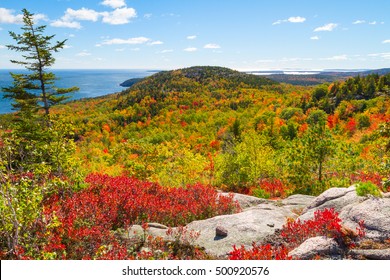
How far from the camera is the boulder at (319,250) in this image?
7.77m

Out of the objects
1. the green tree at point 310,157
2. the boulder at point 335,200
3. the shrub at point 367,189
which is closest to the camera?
the shrub at point 367,189

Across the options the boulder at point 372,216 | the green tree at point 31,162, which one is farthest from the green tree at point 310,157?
the green tree at point 31,162

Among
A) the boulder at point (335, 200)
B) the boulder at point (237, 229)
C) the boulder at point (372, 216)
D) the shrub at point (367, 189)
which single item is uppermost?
the shrub at point (367, 189)

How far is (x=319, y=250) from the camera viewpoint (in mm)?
7816

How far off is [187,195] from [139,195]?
8.33 feet

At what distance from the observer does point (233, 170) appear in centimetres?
2583

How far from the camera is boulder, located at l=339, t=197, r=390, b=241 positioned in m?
8.58

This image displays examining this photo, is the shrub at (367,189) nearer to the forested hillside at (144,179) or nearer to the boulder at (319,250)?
the forested hillside at (144,179)

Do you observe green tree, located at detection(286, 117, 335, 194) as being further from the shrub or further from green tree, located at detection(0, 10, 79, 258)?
green tree, located at detection(0, 10, 79, 258)

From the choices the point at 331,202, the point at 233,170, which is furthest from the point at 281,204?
the point at 233,170

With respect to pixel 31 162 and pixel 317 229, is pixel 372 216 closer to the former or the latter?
pixel 317 229

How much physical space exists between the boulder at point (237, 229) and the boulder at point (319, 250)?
215cm

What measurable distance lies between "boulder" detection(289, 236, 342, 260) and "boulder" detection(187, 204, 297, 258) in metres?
2.15

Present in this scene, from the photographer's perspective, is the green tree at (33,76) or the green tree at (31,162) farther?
the green tree at (33,76)
